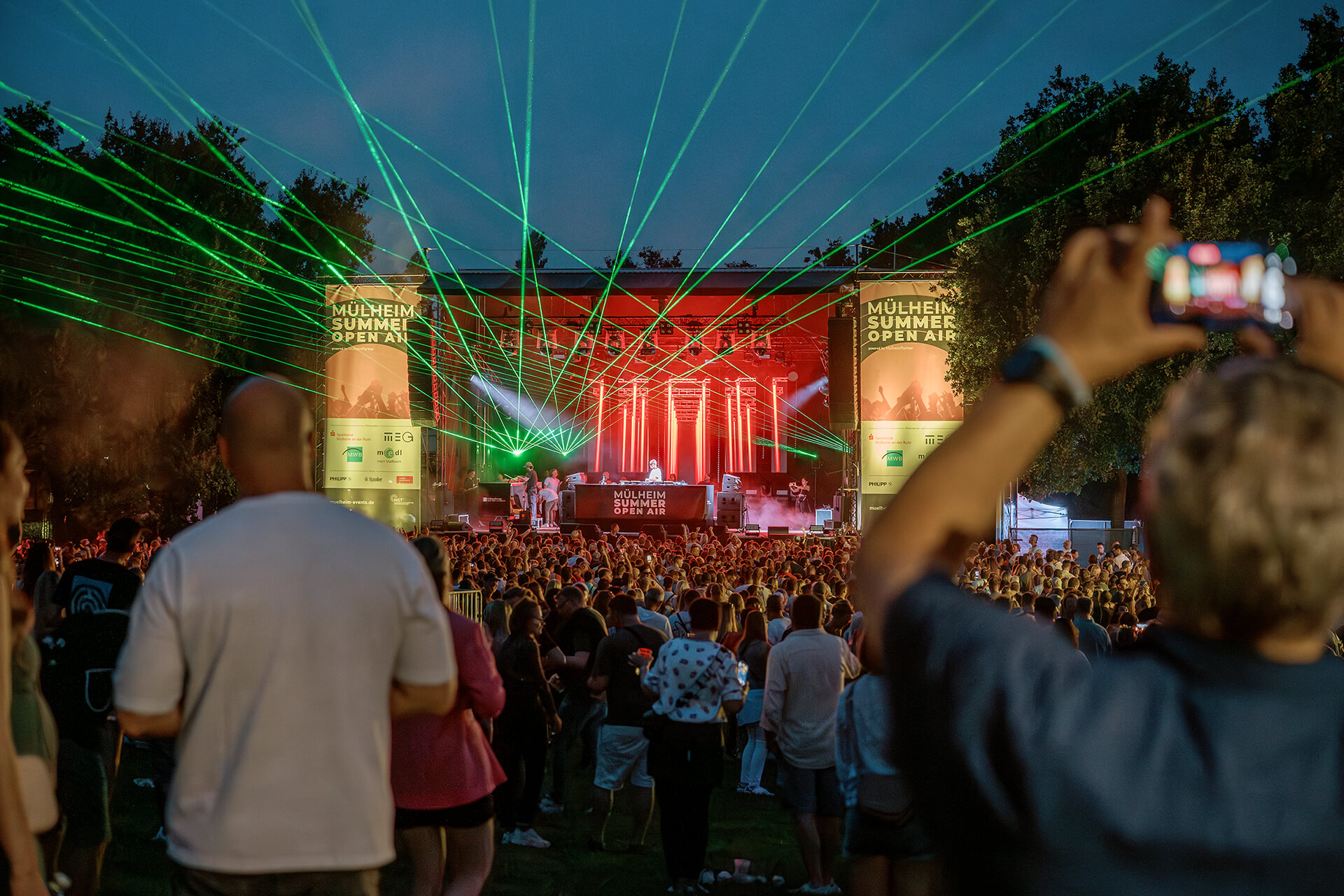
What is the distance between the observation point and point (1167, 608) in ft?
3.76

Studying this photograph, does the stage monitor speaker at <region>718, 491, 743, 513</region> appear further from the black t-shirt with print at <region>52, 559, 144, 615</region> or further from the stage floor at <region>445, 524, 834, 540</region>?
the black t-shirt with print at <region>52, 559, 144, 615</region>

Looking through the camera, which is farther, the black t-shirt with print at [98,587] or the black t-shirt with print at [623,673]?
the black t-shirt with print at [623,673]

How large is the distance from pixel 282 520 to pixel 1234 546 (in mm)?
2055

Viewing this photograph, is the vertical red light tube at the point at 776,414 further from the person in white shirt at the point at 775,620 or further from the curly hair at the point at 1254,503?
the curly hair at the point at 1254,503

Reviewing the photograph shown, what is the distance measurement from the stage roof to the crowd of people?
25.2 m

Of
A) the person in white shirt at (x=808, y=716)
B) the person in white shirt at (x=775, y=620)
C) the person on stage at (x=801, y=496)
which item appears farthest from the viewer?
the person on stage at (x=801, y=496)

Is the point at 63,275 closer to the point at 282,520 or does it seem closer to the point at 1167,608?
the point at 282,520

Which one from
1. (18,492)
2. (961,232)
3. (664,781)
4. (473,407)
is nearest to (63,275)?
(473,407)

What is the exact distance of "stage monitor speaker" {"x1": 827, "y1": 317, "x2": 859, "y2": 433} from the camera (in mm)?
25969

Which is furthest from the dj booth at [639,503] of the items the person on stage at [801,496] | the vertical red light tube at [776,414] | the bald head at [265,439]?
the bald head at [265,439]

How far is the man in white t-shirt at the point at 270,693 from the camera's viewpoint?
7.71 ft

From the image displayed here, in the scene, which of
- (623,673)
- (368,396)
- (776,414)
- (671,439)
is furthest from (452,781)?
(671,439)

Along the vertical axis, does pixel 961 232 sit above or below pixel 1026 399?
above

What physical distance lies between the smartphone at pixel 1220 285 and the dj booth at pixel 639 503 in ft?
106
